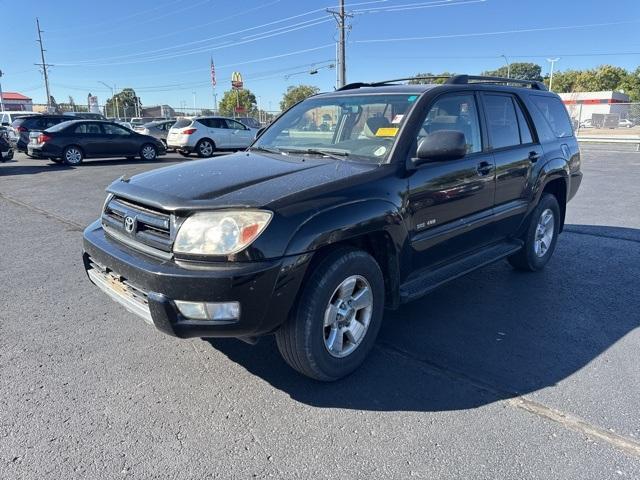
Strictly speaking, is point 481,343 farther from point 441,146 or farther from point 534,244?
point 534,244

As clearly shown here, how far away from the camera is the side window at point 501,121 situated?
169 inches

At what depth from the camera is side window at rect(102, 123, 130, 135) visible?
16750mm

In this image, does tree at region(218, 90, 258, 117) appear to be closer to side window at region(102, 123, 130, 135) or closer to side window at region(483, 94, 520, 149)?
side window at region(102, 123, 130, 135)

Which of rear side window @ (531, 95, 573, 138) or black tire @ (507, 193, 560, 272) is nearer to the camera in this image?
black tire @ (507, 193, 560, 272)

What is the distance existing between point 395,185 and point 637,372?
6.61 ft

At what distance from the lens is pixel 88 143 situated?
1627 centimetres

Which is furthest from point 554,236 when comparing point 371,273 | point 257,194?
point 257,194

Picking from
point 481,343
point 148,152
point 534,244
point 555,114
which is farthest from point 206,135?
point 481,343

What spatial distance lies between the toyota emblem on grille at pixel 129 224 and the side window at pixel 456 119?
2.03 m

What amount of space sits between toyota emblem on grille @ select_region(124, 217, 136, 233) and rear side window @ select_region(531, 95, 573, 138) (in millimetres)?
4149

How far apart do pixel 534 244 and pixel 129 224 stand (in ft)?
13.1

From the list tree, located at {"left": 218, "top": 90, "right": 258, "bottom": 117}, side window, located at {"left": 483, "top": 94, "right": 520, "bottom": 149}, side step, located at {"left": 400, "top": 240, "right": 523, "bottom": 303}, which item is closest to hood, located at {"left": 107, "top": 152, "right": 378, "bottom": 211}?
side step, located at {"left": 400, "top": 240, "right": 523, "bottom": 303}

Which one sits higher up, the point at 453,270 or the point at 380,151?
the point at 380,151

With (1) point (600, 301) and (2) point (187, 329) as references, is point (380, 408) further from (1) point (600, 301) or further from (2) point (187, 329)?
(1) point (600, 301)
